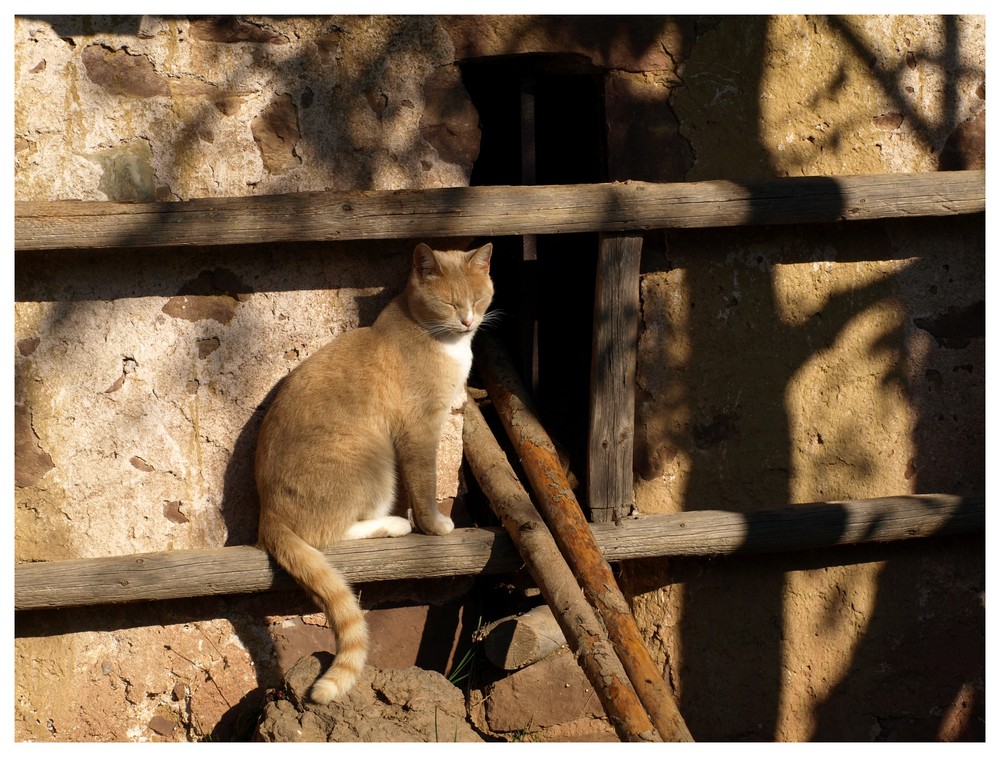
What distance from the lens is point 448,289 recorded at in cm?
346

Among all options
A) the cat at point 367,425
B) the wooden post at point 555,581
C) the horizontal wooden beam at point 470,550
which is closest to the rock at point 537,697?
the horizontal wooden beam at point 470,550

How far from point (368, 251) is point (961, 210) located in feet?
7.75

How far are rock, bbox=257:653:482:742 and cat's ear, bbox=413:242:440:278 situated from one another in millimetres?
1425

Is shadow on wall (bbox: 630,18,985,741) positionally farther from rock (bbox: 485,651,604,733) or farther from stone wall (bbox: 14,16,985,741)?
rock (bbox: 485,651,604,733)

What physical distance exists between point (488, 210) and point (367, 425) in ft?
3.00

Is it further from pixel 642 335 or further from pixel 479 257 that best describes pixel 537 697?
pixel 479 257

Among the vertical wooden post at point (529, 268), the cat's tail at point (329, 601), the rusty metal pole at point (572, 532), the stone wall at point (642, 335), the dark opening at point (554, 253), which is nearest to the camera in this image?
the rusty metal pole at point (572, 532)

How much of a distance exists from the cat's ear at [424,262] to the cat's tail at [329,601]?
1052 millimetres

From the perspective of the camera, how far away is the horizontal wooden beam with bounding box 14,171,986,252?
325cm

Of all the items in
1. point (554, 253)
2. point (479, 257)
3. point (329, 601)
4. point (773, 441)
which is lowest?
point (329, 601)

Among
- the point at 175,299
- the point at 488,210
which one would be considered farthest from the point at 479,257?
the point at 175,299

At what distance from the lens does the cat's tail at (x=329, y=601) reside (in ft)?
10.2

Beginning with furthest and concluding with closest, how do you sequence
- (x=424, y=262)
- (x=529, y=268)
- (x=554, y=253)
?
1. (x=554, y=253)
2. (x=529, y=268)
3. (x=424, y=262)

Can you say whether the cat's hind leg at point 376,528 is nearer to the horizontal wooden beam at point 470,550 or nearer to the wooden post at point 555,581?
the horizontal wooden beam at point 470,550
